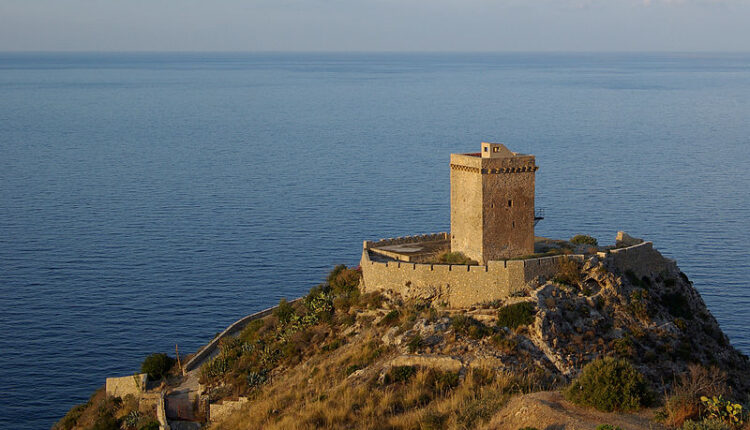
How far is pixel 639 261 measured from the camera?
1881 inches

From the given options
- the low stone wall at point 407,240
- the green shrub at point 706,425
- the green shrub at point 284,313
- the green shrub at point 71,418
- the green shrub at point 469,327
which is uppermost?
the green shrub at point 706,425

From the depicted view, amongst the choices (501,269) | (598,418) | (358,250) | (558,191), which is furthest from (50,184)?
(598,418)

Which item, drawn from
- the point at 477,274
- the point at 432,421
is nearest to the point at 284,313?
the point at 477,274

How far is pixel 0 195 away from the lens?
11525cm

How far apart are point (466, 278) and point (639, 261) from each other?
959cm

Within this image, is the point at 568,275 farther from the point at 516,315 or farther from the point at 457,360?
the point at 457,360

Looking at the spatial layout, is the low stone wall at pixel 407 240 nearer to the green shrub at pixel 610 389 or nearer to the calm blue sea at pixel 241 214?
the calm blue sea at pixel 241 214

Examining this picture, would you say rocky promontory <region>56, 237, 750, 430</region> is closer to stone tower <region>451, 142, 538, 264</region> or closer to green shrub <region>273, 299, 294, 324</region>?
green shrub <region>273, 299, 294, 324</region>

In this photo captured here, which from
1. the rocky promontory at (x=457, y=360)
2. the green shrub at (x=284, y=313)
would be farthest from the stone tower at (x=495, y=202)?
the green shrub at (x=284, y=313)

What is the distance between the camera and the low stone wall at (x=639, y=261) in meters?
46.4

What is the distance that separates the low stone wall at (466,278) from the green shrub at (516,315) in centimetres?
153

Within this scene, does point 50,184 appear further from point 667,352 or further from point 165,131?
point 667,352

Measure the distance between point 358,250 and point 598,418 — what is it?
59.4 metres

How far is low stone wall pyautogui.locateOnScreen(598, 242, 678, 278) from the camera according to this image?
4641 centimetres
